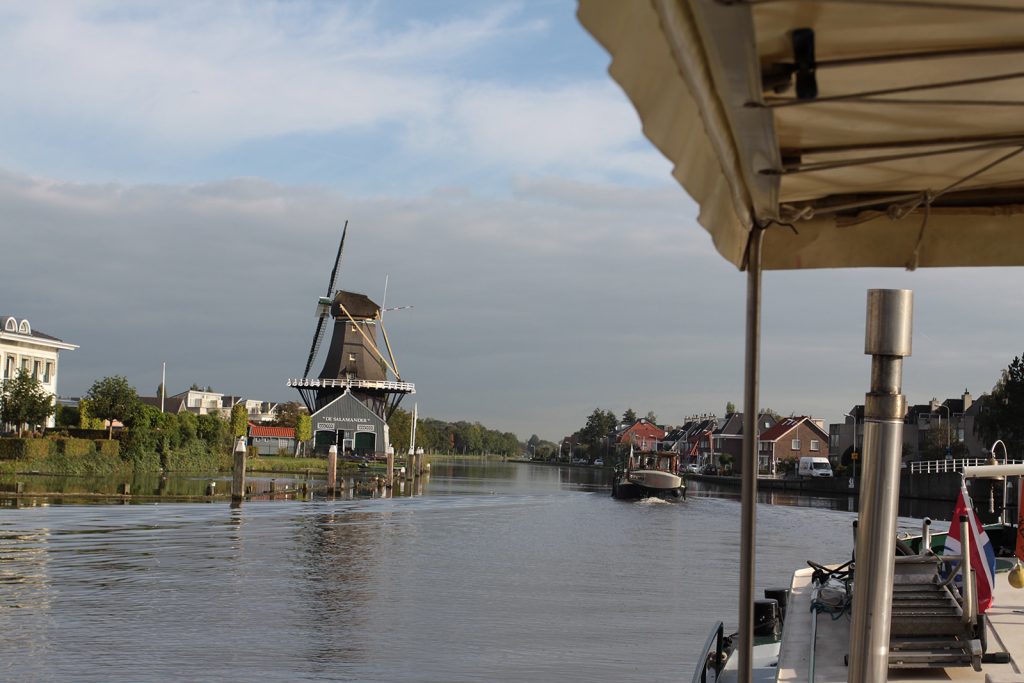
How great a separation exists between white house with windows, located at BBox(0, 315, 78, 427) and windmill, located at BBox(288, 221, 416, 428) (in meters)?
16.3

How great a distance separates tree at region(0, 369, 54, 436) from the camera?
56.2m

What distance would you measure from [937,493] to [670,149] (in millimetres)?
58872

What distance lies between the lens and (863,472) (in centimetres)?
302

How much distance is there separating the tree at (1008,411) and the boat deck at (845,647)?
55.6 meters

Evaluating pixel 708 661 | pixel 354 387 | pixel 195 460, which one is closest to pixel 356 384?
pixel 354 387

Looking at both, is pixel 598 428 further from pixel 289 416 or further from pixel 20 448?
pixel 20 448

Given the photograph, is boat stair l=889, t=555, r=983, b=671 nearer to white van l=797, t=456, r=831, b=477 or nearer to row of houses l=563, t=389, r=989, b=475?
row of houses l=563, t=389, r=989, b=475

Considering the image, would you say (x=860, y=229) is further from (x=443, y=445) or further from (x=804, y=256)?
(x=443, y=445)

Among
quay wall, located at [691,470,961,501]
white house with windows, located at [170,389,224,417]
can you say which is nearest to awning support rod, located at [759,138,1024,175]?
quay wall, located at [691,470,961,501]

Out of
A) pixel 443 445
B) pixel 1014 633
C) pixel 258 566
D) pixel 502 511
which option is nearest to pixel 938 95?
pixel 1014 633

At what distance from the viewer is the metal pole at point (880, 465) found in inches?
115

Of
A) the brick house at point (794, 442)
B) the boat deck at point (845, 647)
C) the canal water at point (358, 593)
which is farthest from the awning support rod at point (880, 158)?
the brick house at point (794, 442)

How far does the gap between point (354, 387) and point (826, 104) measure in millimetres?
73254

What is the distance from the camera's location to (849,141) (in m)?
2.81
